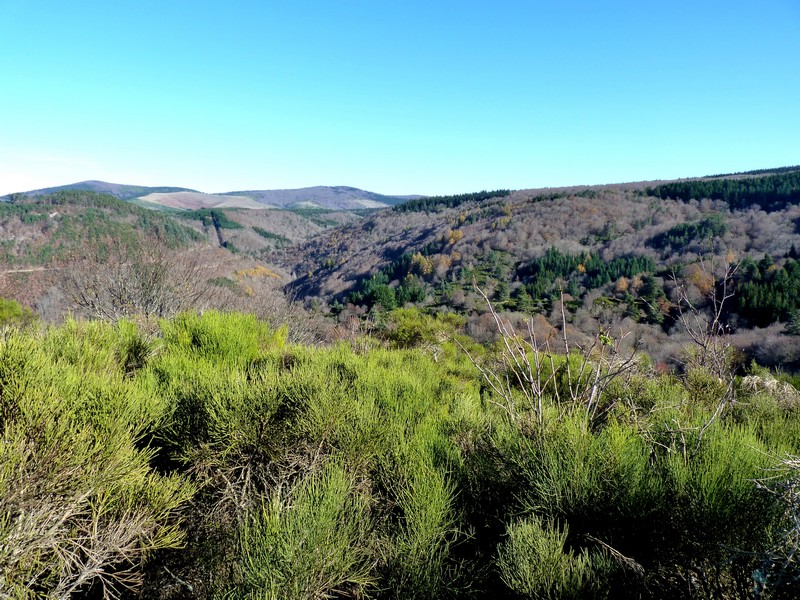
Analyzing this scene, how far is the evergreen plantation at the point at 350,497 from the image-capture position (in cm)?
199

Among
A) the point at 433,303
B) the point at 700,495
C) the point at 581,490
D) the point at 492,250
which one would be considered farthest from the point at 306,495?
the point at 492,250

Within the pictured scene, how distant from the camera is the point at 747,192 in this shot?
69625mm

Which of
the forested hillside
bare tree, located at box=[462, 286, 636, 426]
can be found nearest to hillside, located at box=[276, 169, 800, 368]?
bare tree, located at box=[462, 286, 636, 426]

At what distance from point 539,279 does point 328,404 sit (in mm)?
54289

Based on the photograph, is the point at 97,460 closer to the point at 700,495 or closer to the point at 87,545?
the point at 87,545

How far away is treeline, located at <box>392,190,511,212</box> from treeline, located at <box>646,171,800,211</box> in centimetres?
4397

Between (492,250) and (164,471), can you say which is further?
(492,250)

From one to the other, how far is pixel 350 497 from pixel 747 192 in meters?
92.8

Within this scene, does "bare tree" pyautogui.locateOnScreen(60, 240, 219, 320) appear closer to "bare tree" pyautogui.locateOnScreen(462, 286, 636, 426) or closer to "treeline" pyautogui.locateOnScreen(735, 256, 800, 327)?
"bare tree" pyautogui.locateOnScreen(462, 286, 636, 426)

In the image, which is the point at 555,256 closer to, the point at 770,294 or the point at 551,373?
the point at 770,294

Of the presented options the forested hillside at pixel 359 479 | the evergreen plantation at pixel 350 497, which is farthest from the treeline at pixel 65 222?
the evergreen plantation at pixel 350 497

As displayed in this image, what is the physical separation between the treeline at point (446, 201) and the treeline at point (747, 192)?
1731 inches

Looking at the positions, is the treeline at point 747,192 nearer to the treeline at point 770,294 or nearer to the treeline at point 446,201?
the treeline at point 770,294

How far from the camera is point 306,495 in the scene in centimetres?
249
